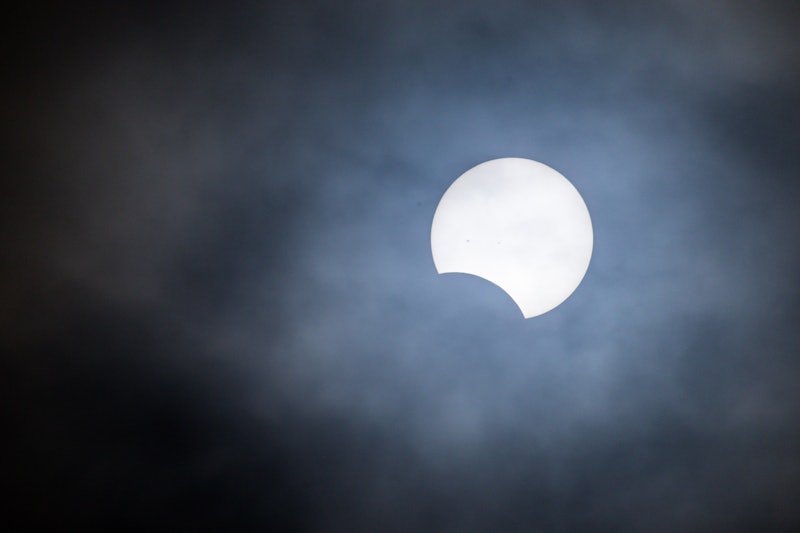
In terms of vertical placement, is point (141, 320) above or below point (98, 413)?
above

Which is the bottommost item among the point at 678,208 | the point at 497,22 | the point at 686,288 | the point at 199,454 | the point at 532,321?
the point at 199,454

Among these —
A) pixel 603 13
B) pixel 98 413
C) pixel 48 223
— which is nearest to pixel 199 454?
pixel 98 413

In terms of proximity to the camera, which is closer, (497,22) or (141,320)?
(497,22)

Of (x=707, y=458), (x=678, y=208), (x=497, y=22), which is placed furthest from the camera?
(x=707, y=458)

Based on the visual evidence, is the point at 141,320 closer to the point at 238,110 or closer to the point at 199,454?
the point at 199,454

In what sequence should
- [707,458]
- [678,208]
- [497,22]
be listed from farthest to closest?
[707,458] < [678,208] < [497,22]

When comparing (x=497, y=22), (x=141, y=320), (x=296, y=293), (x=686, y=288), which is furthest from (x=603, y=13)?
(x=141, y=320)
